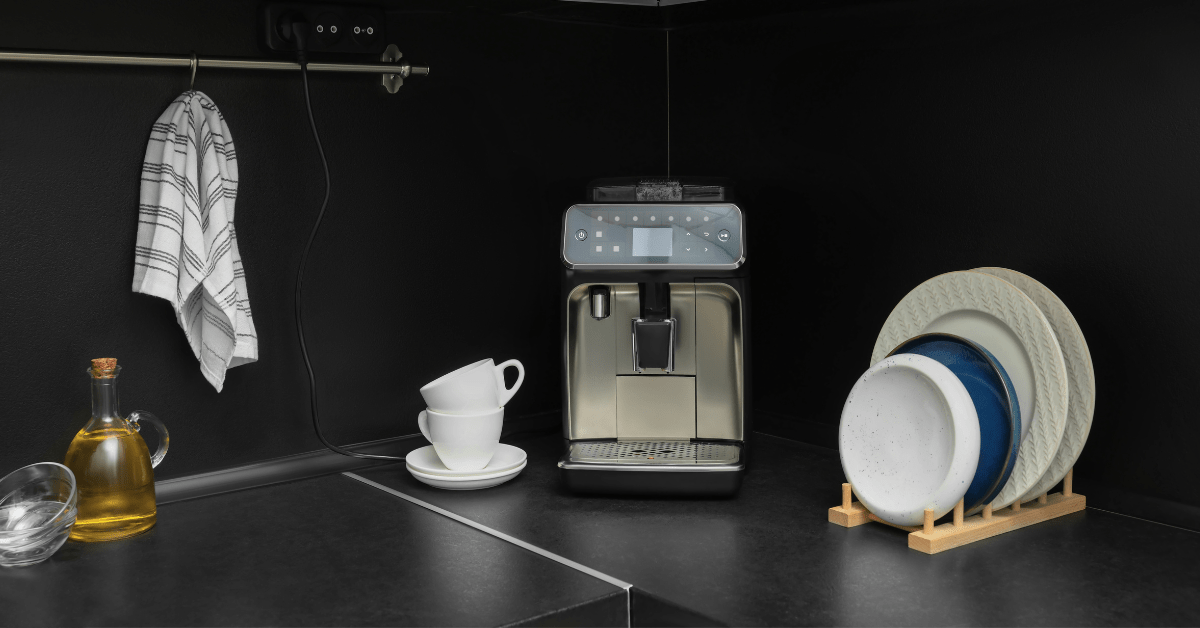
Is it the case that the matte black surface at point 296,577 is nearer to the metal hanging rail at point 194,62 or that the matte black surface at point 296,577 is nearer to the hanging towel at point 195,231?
the hanging towel at point 195,231

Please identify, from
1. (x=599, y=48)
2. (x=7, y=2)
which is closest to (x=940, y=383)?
(x=599, y=48)

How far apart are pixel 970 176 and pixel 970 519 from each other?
46 cm

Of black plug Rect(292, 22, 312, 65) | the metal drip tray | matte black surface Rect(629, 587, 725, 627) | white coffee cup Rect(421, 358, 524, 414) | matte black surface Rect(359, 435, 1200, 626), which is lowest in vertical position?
matte black surface Rect(629, 587, 725, 627)

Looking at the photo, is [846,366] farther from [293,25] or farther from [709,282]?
[293,25]

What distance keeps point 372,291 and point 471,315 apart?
0.17 meters

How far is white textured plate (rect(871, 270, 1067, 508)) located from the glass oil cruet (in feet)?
3.05

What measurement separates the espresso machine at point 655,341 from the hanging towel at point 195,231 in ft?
1.39

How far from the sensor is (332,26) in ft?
4.45

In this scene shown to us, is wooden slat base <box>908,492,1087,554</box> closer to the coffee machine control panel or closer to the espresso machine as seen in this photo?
the espresso machine

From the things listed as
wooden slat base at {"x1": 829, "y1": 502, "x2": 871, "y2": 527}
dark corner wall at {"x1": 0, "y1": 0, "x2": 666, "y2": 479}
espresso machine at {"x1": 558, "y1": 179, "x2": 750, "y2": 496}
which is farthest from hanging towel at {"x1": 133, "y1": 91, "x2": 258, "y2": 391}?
wooden slat base at {"x1": 829, "y1": 502, "x2": 871, "y2": 527}

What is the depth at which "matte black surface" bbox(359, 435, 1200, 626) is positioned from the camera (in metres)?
0.90

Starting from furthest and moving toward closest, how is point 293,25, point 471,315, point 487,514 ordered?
1. point 471,315
2. point 293,25
3. point 487,514

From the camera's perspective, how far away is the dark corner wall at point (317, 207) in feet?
3.92

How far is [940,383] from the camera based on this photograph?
1062 mm
